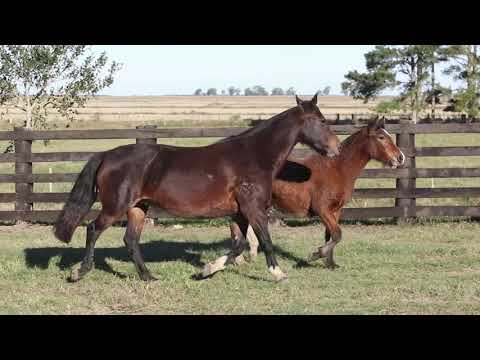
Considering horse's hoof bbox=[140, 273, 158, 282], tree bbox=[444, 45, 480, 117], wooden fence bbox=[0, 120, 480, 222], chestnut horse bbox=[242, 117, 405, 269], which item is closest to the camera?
horse's hoof bbox=[140, 273, 158, 282]

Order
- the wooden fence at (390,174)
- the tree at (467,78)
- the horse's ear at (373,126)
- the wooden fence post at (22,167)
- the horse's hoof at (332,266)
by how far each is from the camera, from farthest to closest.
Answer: the tree at (467,78), the wooden fence post at (22,167), the wooden fence at (390,174), the horse's ear at (373,126), the horse's hoof at (332,266)

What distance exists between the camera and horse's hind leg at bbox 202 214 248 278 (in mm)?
7973

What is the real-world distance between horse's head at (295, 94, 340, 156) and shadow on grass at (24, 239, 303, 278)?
1913mm

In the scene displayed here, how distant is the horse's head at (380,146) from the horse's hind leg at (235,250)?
2187 millimetres

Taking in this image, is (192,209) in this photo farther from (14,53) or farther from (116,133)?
(14,53)

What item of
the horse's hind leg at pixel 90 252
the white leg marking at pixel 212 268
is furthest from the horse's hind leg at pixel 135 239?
the white leg marking at pixel 212 268

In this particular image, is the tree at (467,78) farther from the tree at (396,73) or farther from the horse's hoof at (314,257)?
the horse's hoof at (314,257)

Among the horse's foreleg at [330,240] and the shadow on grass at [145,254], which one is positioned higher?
the horse's foreleg at [330,240]

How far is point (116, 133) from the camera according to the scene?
1250 cm

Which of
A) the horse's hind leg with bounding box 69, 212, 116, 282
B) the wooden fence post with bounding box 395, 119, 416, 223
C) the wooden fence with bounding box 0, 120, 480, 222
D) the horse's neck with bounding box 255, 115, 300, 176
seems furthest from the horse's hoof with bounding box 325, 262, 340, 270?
the wooden fence post with bounding box 395, 119, 416, 223

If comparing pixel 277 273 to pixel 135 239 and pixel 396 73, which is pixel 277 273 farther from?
pixel 396 73

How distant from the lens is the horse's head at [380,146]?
9133mm

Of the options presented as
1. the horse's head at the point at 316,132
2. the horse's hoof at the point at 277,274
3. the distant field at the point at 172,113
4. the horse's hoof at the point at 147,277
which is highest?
the distant field at the point at 172,113

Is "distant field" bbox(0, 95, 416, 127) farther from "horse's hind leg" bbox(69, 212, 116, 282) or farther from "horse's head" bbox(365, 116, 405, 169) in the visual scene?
"horse's head" bbox(365, 116, 405, 169)
